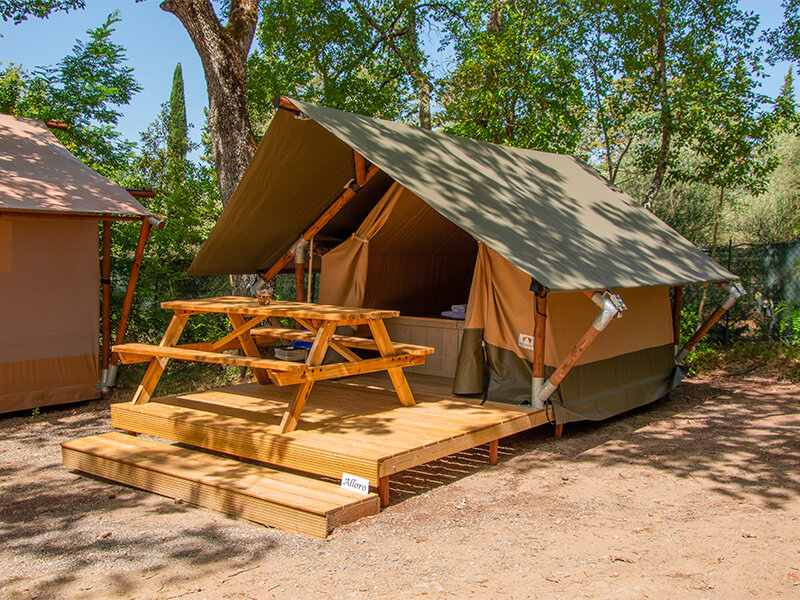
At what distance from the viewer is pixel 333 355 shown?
255 inches

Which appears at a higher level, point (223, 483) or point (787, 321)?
point (787, 321)

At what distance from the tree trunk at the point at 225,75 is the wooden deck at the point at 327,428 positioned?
2844mm

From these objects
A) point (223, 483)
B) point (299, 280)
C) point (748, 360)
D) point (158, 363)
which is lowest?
point (223, 483)

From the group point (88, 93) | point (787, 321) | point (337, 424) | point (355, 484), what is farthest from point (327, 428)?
point (88, 93)

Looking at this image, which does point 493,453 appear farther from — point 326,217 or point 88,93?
point 88,93

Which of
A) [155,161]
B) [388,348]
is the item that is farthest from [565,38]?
[155,161]

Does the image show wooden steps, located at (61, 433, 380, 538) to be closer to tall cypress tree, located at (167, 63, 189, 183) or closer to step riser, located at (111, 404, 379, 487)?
step riser, located at (111, 404, 379, 487)

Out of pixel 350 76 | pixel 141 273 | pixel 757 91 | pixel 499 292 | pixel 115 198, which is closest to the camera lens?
pixel 499 292

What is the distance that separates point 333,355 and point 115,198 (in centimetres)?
228

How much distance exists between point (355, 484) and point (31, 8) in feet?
26.3

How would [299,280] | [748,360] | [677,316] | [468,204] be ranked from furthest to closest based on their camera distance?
1. [748,360]
2. [677,316]
3. [299,280]
4. [468,204]

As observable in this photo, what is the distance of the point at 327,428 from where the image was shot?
4391 millimetres

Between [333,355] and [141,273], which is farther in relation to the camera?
[141,273]

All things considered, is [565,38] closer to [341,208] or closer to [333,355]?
[341,208]
